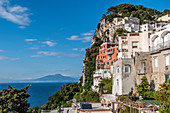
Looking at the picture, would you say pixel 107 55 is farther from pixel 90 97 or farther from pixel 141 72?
pixel 141 72

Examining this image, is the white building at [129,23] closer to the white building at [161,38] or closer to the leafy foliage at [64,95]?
the leafy foliage at [64,95]

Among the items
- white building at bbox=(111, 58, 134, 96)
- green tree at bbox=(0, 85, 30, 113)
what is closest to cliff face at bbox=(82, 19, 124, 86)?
white building at bbox=(111, 58, 134, 96)

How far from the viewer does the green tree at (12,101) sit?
22688 millimetres

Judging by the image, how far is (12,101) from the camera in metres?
23.3

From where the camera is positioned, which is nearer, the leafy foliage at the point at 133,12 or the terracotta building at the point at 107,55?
the terracotta building at the point at 107,55

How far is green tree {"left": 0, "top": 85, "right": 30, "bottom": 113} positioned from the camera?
22.7m

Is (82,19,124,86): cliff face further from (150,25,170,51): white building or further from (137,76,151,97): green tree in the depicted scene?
(137,76,151,97): green tree

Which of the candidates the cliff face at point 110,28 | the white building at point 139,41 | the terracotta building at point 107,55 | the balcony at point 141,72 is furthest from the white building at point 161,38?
the cliff face at point 110,28

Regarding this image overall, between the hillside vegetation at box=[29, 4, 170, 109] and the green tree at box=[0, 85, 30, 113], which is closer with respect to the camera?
the green tree at box=[0, 85, 30, 113]

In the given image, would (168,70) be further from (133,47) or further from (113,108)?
(133,47)

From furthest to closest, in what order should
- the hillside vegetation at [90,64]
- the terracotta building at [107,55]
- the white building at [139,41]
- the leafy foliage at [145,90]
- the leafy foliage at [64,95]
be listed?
the leafy foliage at [64,95], the hillside vegetation at [90,64], the terracotta building at [107,55], the white building at [139,41], the leafy foliage at [145,90]

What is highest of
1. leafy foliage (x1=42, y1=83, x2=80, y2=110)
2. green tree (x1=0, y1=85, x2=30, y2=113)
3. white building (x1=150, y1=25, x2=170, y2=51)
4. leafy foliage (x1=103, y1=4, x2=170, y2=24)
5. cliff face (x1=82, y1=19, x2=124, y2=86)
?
leafy foliage (x1=103, y1=4, x2=170, y2=24)

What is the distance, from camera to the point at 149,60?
90.6 ft

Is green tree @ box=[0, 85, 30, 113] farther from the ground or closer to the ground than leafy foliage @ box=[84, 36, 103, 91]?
closer to the ground
